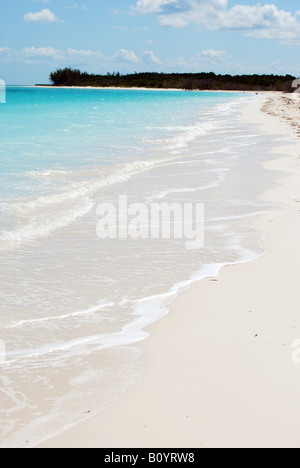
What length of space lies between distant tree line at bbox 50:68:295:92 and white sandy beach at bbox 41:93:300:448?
414 feet

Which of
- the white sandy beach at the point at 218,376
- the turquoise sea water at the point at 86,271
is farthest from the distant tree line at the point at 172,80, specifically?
the white sandy beach at the point at 218,376

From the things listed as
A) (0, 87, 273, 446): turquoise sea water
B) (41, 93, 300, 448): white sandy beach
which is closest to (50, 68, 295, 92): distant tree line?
(0, 87, 273, 446): turquoise sea water

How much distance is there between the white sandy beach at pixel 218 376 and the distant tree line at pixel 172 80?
12609 centimetres

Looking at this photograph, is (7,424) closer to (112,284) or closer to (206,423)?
(206,423)

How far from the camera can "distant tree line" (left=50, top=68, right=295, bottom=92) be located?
446ft

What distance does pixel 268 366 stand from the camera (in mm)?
3117

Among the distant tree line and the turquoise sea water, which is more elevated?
the distant tree line

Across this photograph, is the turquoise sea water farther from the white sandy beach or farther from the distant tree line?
the distant tree line

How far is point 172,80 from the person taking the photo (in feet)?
528

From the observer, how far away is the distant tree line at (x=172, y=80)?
5354 inches

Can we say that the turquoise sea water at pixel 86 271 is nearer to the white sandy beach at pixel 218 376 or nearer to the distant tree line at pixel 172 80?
the white sandy beach at pixel 218 376

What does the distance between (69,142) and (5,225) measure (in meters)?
11.6
